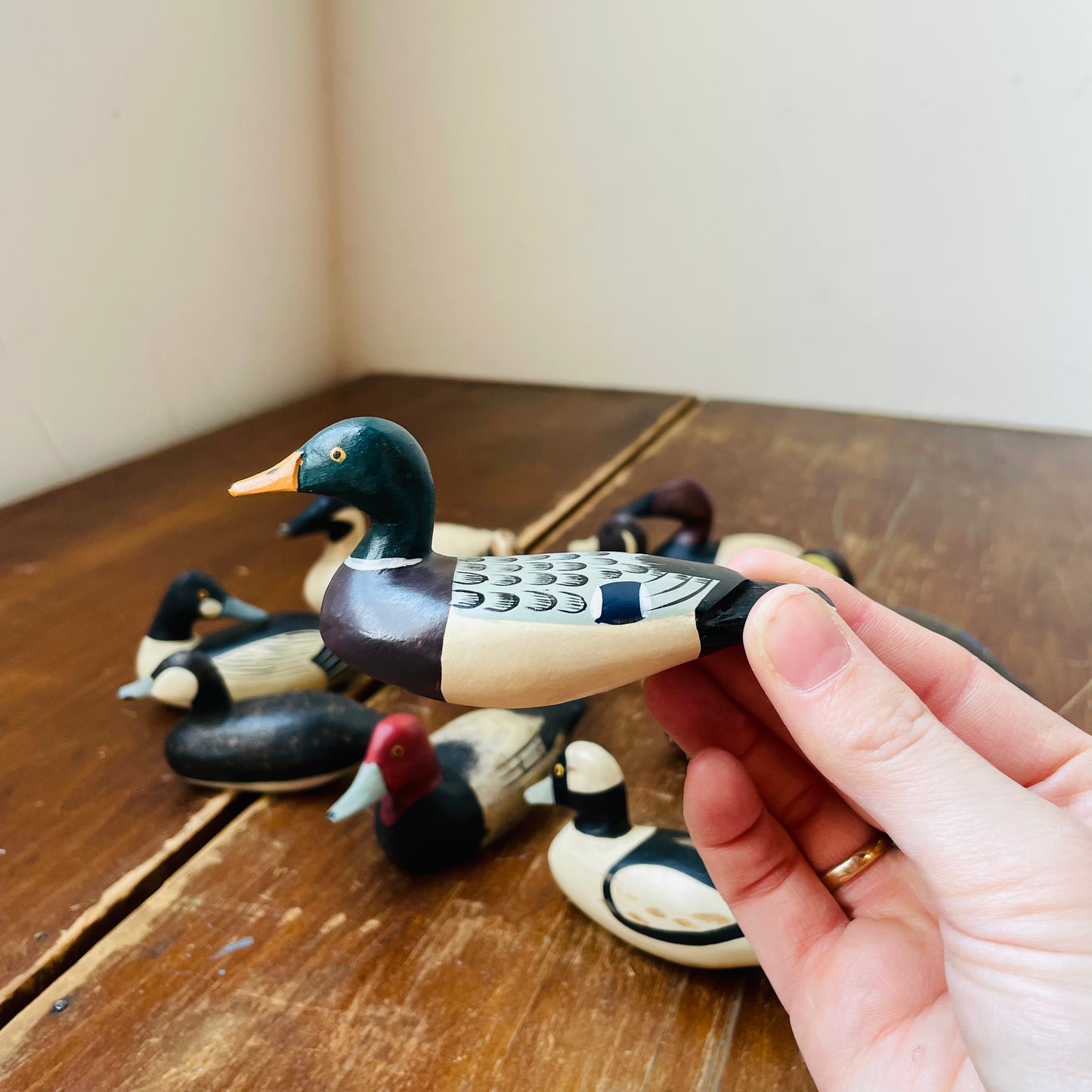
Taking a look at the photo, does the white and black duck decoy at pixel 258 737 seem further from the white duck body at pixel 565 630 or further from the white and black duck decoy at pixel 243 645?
the white duck body at pixel 565 630

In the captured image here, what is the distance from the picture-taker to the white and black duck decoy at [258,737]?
0.72 meters

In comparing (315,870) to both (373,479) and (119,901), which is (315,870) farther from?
(373,479)

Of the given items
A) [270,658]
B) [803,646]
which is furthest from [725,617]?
[270,658]

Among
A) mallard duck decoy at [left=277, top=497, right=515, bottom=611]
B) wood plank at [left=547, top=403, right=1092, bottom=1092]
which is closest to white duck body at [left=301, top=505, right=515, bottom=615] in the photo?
mallard duck decoy at [left=277, top=497, right=515, bottom=611]

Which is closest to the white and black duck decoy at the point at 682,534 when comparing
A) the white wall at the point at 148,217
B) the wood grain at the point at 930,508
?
the wood grain at the point at 930,508

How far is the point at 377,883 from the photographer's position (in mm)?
645

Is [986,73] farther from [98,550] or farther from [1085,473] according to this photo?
[98,550]

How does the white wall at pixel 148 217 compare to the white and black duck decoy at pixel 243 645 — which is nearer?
the white and black duck decoy at pixel 243 645

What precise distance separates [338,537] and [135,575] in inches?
10.8

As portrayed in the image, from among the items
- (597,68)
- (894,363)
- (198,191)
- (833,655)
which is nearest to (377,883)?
(833,655)

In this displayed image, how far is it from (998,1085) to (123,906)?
21.6 inches

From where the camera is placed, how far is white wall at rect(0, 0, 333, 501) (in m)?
1.17

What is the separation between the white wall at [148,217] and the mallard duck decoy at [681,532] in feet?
2.66

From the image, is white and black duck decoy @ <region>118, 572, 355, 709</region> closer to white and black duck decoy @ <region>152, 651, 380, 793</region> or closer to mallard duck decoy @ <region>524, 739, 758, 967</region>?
white and black duck decoy @ <region>152, 651, 380, 793</region>
